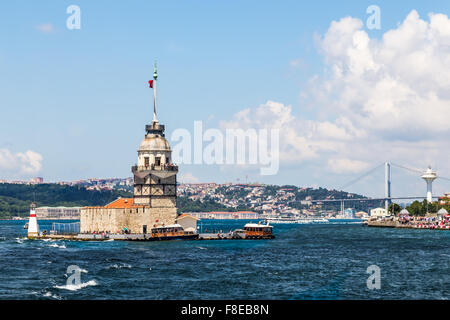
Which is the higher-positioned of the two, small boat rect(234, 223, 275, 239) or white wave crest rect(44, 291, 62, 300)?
small boat rect(234, 223, 275, 239)

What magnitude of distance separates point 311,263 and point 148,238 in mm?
34718

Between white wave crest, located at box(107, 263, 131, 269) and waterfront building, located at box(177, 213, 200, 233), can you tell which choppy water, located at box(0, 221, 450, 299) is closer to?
white wave crest, located at box(107, 263, 131, 269)

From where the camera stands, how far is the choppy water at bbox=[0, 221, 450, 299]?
1781 inches

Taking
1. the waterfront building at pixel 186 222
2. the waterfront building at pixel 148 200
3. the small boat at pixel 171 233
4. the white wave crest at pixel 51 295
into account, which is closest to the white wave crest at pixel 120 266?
the white wave crest at pixel 51 295

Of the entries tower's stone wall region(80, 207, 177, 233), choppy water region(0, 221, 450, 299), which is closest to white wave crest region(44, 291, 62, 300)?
choppy water region(0, 221, 450, 299)

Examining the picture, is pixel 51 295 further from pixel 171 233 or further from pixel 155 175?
pixel 155 175

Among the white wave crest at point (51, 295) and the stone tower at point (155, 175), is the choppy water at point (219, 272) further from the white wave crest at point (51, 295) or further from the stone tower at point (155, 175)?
the stone tower at point (155, 175)

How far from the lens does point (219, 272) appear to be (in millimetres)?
56969

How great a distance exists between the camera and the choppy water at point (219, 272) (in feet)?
148

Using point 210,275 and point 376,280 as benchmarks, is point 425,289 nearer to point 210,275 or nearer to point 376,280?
point 376,280

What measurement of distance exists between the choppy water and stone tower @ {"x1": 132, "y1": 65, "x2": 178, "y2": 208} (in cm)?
1501

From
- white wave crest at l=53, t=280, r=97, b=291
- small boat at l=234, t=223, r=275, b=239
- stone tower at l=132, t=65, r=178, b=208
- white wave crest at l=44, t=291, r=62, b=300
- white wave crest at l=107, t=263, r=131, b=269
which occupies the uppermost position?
stone tower at l=132, t=65, r=178, b=208
